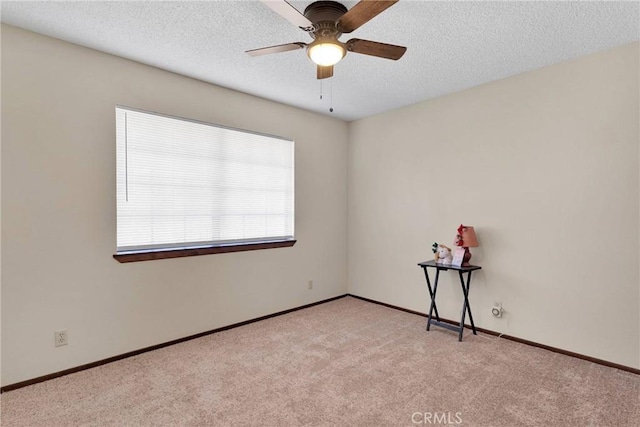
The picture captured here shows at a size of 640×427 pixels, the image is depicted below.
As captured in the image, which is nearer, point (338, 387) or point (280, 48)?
point (280, 48)

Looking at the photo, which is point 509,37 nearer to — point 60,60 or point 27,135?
point 60,60

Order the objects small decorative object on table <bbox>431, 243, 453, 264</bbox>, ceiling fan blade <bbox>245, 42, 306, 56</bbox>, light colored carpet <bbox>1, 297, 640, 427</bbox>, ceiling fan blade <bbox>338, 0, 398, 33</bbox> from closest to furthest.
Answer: ceiling fan blade <bbox>338, 0, 398, 33</bbox>
light colored carpet <bbox>1, 297, 640, 427</bbox>
ceiling fan blade <bbox>245, 42, 306, 56</bbox>
small decorative object on table <bbox>431, 243, 453, 264</bbox>

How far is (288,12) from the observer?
5.77 feet

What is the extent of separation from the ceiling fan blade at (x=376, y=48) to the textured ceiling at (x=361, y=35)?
0.84ft

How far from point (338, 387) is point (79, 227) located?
235 centimetres

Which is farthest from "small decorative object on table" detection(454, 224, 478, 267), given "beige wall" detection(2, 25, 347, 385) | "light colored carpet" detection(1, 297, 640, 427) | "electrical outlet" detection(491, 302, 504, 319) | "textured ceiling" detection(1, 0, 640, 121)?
"beige wall" detection(2, 25, 347, 385)

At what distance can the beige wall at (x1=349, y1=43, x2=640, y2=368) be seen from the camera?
2.55m

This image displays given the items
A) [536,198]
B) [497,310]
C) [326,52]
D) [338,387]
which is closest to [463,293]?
[497,310]

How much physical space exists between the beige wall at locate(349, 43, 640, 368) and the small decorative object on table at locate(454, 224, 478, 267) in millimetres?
195

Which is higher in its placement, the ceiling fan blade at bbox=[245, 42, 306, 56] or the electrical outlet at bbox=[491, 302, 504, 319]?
the ceiling fan blade at bbox=[245, 42, 306, 56]

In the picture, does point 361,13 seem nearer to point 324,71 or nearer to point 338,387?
point 324,71

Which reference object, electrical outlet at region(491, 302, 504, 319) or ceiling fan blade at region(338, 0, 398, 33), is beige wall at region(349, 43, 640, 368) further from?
ceiling fan blade at region(338, 0, 398, 33)

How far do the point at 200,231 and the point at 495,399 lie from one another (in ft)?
9.37

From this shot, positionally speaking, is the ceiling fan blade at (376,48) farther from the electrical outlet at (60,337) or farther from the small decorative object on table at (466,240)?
the electrical outlet at (60,337)
